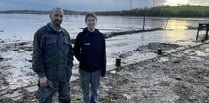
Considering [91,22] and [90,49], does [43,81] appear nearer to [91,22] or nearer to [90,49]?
[90,49]

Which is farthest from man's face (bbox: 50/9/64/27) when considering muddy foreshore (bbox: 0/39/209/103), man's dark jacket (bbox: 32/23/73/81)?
muddy foreshore (bbox: 0/39/209/103)

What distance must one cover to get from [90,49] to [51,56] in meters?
0.83

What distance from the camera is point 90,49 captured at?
5219 mm

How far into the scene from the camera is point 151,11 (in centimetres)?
17838

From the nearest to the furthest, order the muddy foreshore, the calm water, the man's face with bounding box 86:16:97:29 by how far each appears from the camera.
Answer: the man's face with bounding box 86:16:97:29, the muddy foreshore, the calm water

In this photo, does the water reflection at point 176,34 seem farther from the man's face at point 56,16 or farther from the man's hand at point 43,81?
the man's hand at point 43,81

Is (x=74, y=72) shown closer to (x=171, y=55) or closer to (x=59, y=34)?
(x=59, y=34)

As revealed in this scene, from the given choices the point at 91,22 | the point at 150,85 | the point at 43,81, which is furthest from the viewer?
the point at 150,85

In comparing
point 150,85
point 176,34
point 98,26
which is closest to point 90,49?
point 150,85

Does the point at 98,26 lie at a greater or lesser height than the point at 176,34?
lesser

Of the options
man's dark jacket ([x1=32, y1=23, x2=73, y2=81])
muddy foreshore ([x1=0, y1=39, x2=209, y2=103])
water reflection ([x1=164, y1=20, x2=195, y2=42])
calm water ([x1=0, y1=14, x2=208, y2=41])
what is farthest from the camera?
calm water ([x1=0, y1=14, x2=208, y2=41])

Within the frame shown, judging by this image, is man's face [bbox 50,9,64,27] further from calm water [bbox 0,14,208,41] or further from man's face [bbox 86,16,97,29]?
calm water [bbox 0,14,208,41]

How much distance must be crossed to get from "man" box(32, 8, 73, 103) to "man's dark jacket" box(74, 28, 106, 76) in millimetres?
411

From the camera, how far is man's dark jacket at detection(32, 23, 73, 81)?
4.52 meters
